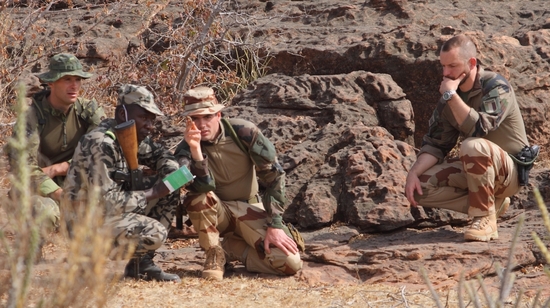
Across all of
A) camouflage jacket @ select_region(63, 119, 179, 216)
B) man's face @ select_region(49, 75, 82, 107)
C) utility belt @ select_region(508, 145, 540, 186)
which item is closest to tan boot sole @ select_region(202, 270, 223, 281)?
camouflage jacket @ select_region(63, 119, 179, 216)

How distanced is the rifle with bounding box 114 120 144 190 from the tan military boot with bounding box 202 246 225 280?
669 mm

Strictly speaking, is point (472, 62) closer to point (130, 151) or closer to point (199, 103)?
point (199, 103)

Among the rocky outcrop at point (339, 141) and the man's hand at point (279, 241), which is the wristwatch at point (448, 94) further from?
the man's hand at point (279, 241)

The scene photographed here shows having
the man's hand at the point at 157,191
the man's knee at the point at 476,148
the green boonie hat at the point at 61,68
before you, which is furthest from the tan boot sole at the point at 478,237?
the green boonie hat at the point at 61,68

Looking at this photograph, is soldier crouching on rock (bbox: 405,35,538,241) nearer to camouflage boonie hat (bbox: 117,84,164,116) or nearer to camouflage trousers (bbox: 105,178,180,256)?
camouflage trousers (bbox: 105,178,180,256)

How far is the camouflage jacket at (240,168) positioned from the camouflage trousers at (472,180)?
1221mm

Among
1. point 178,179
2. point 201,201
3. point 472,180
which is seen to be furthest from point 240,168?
point 472,180

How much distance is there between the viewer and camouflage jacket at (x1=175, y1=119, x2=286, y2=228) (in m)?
5.90

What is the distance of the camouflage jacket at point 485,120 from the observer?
617 cm

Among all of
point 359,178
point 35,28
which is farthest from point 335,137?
point 35,28

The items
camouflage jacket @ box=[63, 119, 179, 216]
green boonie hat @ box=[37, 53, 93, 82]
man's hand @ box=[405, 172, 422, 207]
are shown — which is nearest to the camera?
camouflage jacket @ box=[63, 119, 179, 216]

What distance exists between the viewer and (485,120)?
20.1 feet

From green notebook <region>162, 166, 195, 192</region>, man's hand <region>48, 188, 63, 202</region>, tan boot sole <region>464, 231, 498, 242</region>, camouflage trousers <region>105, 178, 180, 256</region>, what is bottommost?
tan boot sole <region>464, 231, 498, 242</region>

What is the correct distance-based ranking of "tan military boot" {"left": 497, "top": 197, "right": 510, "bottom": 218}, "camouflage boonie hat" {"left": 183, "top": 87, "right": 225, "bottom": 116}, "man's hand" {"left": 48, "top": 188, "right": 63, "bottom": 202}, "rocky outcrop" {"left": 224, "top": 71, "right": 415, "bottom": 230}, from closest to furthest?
"camouflage boonie hat" {"left": 183, "top": 87, "right": 225, "bottom": 116}, "man's hand" {"left": 48, "top": 188, "right": 63, "bottom": 202}, "tan military boot" {"left": 497, "top": 197, "right": 510, "bottom": 218}, "rocky outcrop" {"left": 224, "top": 71, "right": 415, "bottom": 230}
